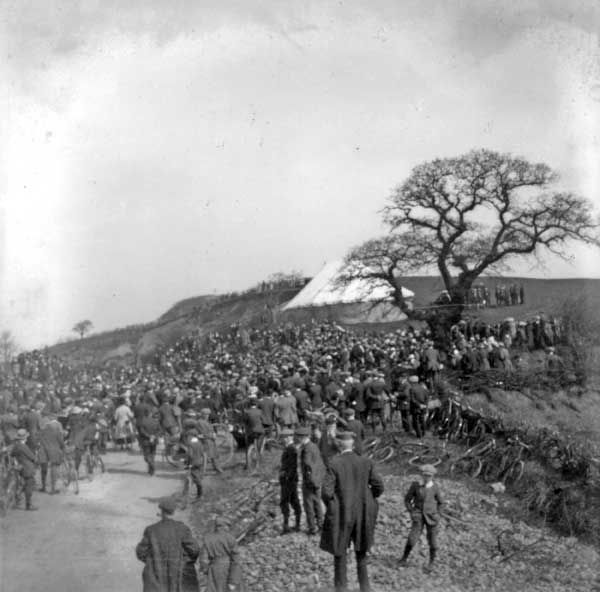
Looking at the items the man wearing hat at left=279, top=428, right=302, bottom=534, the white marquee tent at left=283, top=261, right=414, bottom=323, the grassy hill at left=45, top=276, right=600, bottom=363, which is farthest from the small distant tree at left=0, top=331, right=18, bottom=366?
the white marquee tent at left=283, top=261, right=414, bottom=323

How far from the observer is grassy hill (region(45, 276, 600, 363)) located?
3791cm

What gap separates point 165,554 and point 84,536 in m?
5.13

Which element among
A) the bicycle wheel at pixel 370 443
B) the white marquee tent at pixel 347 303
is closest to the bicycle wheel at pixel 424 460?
the bicycle wheel at pixel 370 443

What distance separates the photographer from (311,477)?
11.2 meters

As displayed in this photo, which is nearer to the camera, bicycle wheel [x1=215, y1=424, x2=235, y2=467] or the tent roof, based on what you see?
Result: bicycle wheel [x1=215, y1=424, x2=235, y2=467]

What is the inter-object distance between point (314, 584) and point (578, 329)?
20226mm

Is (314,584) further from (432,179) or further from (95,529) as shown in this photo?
(432,179)

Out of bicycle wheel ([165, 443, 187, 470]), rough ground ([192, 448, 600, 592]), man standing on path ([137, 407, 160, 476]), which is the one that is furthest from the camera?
bicycle wheel ([165, 443, 187, 470])

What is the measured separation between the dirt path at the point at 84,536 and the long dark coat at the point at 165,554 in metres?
2.62

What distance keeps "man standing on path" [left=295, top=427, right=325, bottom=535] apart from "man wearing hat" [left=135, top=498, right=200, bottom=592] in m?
3.69

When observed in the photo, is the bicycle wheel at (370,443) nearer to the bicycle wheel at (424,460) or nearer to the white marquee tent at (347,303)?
the bicycle wheel at (424,460)

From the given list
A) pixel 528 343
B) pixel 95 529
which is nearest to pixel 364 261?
pixel 528 343

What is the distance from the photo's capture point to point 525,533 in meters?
12.3

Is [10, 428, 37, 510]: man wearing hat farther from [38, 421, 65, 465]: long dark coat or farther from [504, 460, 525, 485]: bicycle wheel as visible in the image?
[504, 460, 525, 485]: bicycle wheel
